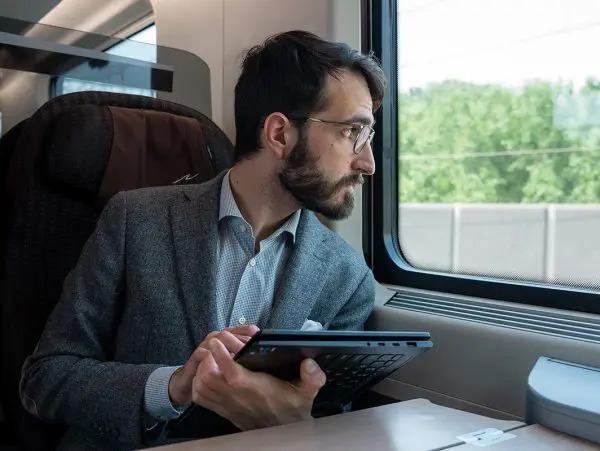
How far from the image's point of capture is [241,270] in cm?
147

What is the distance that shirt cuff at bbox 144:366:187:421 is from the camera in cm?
122

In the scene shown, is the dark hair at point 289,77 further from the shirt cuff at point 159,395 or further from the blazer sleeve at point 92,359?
the shirt cuff at point 159,395

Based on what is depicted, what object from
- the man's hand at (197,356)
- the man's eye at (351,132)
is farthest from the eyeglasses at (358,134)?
the man's hand at (197,356)

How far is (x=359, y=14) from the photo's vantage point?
197 centimetres

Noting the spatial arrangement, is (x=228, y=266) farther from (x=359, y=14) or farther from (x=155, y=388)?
(x=359, y=14)

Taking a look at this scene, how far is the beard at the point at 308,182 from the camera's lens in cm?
149

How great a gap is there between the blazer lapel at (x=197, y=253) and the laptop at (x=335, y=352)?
0.30 metres

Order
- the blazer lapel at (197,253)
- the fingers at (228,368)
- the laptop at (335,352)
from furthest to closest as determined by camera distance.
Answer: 1. the blazer lapel at (197,253)
2. the fingers at (228,368)
3. the laptop at (335,352)

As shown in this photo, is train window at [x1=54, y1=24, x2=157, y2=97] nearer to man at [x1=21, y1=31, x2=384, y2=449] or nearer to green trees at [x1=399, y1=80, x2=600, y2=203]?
man at [x1=21, y1=31, x2=384, y2=449]

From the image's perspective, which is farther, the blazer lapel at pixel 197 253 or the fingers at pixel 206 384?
the blazer lapel at pixel 197 253

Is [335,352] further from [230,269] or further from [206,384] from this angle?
[230,269]

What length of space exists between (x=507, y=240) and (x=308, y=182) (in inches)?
24.8

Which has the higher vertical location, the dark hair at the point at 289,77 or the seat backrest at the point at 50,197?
the dark hair at the point at 289,77

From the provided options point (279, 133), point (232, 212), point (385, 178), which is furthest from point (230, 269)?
point (385, 178)
